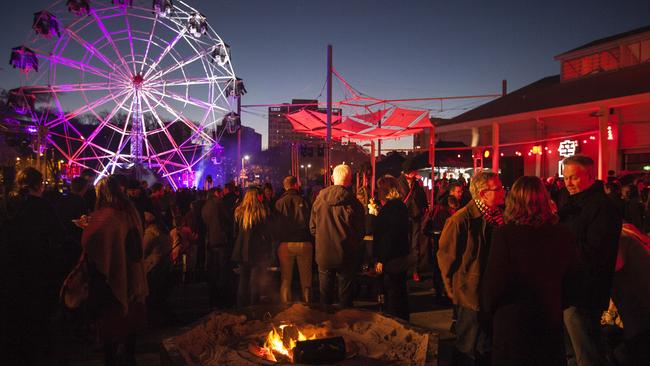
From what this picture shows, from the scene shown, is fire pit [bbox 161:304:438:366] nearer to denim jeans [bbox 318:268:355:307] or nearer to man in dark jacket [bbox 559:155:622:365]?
denim jeans [bbox 318:268:355:307]

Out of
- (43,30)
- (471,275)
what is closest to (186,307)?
(471,275)

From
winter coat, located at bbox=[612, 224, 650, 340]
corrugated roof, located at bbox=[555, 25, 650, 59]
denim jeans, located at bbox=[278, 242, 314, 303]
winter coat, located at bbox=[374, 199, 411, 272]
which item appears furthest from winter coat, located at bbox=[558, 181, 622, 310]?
corrugated roof, located at bbox=[555, 25, 650, 59]

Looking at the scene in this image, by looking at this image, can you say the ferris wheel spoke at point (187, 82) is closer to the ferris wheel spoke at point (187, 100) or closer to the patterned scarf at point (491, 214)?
the ferris wheel spoke at point (187, 100)

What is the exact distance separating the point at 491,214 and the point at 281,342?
2268 millimetres

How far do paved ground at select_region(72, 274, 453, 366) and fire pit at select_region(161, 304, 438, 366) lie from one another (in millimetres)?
802

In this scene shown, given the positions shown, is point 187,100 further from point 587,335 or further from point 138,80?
point 587,335

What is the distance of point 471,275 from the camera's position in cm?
378

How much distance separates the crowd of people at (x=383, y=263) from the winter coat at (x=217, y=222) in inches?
0.8

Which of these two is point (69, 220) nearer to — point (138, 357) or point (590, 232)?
point (138, 357)

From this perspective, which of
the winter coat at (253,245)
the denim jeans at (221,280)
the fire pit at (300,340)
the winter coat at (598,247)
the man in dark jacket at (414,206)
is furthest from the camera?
the man in dark jacket at (414,206)

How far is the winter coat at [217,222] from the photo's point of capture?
7.20 metres

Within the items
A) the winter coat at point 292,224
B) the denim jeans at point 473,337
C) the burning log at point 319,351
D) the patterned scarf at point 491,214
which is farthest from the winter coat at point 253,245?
the patterned scarf at point 491,214

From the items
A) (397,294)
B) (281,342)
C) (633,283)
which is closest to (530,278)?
(633,283)

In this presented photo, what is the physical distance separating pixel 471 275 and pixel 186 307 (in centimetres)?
496
